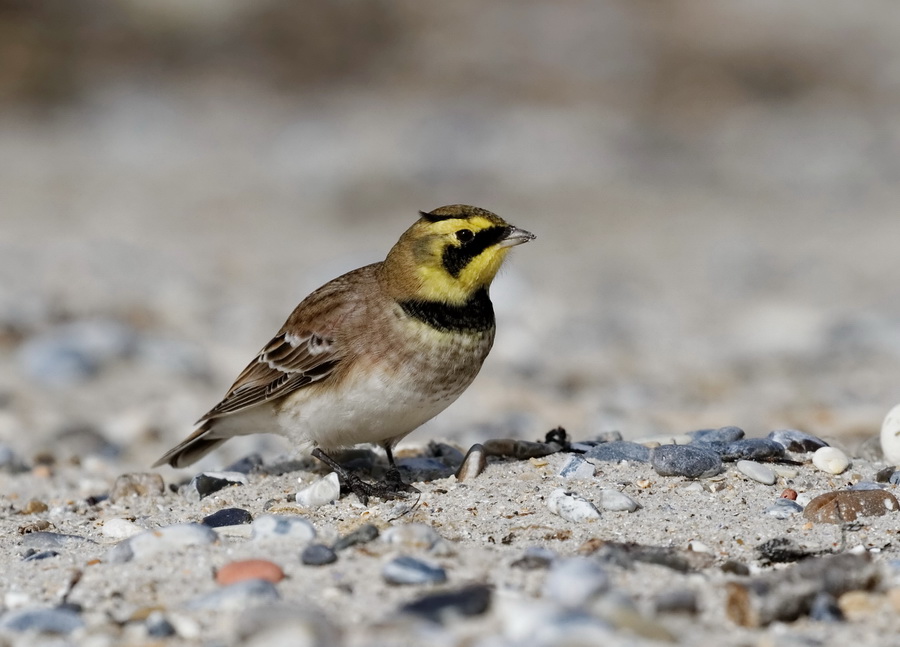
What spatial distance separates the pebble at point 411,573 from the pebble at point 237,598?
0.35 metres

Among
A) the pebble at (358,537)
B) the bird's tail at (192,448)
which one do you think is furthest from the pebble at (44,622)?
the bird's tail at (192,448)

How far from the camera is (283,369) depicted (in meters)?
5.86

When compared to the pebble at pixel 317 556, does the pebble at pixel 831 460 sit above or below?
above

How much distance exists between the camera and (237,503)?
5.35 m

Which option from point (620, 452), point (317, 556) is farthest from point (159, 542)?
point (620, 452)

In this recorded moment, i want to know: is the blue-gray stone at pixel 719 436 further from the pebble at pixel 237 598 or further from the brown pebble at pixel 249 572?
the pebble at pixel 237 598

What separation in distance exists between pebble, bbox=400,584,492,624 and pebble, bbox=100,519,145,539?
1829 millimetres

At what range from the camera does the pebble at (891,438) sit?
551cm

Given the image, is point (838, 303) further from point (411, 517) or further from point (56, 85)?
point (56, 85)

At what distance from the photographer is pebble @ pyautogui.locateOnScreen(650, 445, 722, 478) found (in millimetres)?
5164

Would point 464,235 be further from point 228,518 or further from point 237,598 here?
point 237,598

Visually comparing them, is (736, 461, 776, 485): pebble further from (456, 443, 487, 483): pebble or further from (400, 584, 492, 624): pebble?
(400, 584, 492, 624): pebble

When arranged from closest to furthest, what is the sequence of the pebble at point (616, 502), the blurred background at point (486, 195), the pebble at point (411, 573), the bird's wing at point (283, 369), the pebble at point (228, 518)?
1. the pebble at point (411, 573)
2. the pebble at point (616, 502)
3. the pebble at point (228, 518)
4. the bird's wing at point (283, 369)
5. the blurred background at point (486, 195)

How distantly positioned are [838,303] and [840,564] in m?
9.66
